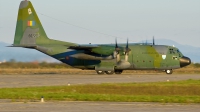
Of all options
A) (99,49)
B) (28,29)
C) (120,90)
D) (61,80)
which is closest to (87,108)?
(120,90)

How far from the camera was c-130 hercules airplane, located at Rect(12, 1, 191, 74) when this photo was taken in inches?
2291

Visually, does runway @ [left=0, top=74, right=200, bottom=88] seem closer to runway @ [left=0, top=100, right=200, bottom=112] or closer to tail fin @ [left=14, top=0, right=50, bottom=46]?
tail fin @ [left=14, top=0, right=50, bottom=46]

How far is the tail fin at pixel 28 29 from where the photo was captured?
59.8m

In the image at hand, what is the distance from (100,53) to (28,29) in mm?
9073

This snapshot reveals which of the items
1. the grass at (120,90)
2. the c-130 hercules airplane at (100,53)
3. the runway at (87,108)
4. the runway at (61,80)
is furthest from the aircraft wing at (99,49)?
the runway at (87,108)

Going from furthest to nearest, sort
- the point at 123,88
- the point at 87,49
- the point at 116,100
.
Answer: the point at 87,49
the point at 123,88
the point at 116,100

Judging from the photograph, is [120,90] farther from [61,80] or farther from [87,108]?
[87,108]

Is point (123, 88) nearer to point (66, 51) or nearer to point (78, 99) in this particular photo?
point (78, 99)

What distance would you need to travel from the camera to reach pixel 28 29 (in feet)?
198

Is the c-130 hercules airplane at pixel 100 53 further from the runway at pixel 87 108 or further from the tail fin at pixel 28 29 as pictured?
the runway at pixel 87 108

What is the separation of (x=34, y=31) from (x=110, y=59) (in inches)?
376

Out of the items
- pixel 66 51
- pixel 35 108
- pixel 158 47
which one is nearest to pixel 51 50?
pixel 66 51

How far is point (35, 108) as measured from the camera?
2175 cm

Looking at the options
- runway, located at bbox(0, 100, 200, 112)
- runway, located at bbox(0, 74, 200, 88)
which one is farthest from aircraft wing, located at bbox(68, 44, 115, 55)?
runway, located at bbox(0, 100, 200, 112)
